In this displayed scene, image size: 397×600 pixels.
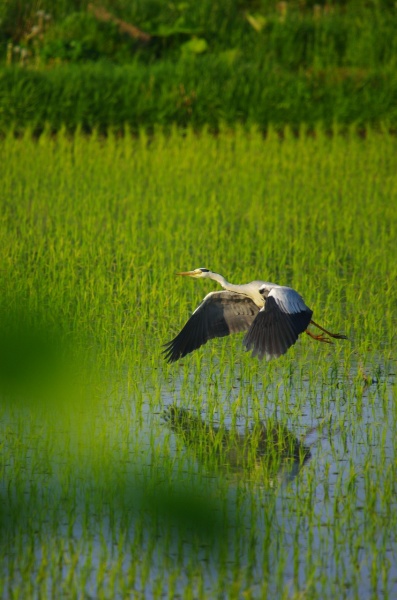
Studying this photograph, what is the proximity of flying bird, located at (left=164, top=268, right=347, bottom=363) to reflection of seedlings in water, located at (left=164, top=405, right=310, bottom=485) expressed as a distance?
40 cm

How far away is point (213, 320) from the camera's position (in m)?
5.86

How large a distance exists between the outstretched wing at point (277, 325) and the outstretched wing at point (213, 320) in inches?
18.2

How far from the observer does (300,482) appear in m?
4.29

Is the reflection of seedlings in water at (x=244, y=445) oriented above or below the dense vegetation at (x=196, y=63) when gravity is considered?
below

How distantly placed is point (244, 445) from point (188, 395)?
744 millimetres

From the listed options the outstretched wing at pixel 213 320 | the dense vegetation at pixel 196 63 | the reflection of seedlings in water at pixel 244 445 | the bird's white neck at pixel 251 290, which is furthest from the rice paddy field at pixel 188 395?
the dense vegetation at pixel 196 63

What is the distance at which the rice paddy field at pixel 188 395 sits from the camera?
133 inches

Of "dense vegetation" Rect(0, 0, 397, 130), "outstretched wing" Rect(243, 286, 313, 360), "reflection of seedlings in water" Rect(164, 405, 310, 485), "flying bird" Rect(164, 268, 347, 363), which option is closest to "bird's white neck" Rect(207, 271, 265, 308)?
"flying bird" Rect(164, 268, 347, 363)

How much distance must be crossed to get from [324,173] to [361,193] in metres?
0.87

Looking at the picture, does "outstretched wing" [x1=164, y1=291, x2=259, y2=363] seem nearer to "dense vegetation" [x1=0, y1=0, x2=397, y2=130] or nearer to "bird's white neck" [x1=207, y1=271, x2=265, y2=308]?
"bird's white neck" [x1=207, y1=271, x2=265, y2=308]

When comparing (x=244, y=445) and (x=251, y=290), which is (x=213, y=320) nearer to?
(x=251, y=290)

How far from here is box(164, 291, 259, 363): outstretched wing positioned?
5703mm

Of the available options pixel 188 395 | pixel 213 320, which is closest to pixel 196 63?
pixel 213 320

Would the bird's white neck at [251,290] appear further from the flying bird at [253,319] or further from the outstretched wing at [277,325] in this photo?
the outstretched wing at [277,325]
